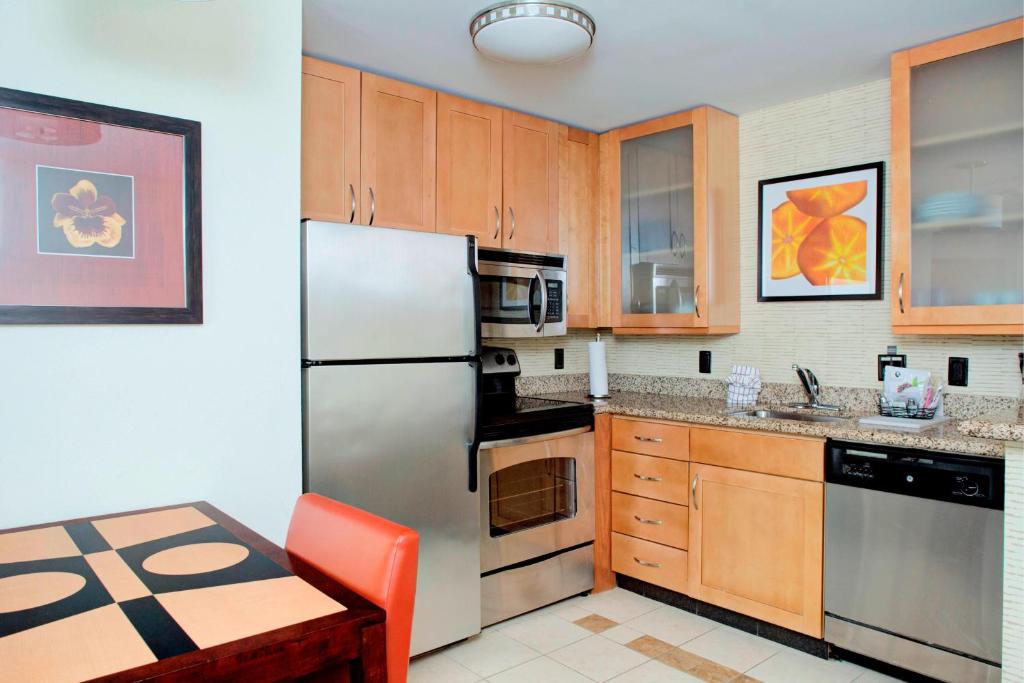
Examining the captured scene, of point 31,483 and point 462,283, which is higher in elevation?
point 462,283

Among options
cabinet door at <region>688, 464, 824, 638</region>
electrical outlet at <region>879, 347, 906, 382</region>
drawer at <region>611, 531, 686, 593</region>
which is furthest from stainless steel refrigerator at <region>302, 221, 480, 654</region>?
electrical outlet at <region>879, 347, 906, 382</region>

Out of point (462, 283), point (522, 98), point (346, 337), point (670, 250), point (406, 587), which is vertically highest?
point (522, 98)

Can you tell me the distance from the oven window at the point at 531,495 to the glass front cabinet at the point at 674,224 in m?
0.90

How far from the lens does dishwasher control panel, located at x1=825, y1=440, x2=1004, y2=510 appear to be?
6.83 feet

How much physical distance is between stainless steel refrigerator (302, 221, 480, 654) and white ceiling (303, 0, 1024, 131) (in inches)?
28.1

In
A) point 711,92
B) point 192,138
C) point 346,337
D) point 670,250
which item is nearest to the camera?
point 192,138

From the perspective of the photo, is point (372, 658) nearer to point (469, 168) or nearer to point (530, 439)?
point (530, 439)

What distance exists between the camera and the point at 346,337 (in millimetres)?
2305

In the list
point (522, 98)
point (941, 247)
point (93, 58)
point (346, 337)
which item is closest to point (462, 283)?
point (346, 337)

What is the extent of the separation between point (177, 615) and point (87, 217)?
114cm

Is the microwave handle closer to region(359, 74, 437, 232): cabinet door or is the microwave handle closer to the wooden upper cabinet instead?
the wooden upper cabinet

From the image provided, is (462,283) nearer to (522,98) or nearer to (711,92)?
(522,98)

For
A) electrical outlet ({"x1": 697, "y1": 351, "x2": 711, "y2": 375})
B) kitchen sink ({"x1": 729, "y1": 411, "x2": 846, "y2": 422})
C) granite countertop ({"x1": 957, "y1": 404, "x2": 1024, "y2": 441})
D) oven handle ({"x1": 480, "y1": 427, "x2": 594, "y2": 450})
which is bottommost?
oven handle ({"x1": 480, "y1": 427, "x2": 594, "y2": 450})

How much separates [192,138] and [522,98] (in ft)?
5.26
